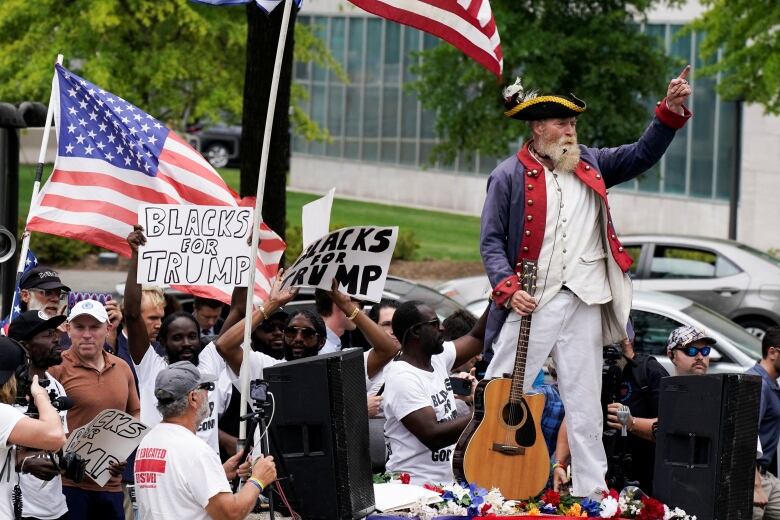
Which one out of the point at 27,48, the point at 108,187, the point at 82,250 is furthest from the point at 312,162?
the point at 108,187

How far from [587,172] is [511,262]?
65 centimetres

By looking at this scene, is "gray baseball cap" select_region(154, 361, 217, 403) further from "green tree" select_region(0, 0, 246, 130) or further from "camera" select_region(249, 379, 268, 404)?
"green tree" select_region(0, 0, 246, 130)

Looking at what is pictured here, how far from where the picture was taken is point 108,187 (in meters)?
9.74

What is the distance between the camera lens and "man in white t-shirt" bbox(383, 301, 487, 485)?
8.31 metres

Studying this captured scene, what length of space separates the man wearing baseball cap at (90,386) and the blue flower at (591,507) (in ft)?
8.40

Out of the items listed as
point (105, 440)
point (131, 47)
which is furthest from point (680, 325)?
point (131, 47)

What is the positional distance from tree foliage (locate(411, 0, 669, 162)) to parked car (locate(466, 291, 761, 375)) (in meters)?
9.90

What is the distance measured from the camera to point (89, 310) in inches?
319

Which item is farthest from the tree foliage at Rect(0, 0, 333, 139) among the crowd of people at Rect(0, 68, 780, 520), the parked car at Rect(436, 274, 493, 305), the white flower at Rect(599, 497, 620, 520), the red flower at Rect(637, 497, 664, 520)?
the red flower at Rect(637, 497, 664, 520)

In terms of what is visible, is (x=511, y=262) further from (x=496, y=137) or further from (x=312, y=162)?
(x=312, y=162)

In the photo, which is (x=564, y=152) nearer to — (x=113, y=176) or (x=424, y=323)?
(x=424, y=323)

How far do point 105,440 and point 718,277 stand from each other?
1189 centimetres

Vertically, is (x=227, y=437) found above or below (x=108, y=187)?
below

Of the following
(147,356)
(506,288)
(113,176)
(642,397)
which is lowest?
(642,397)
